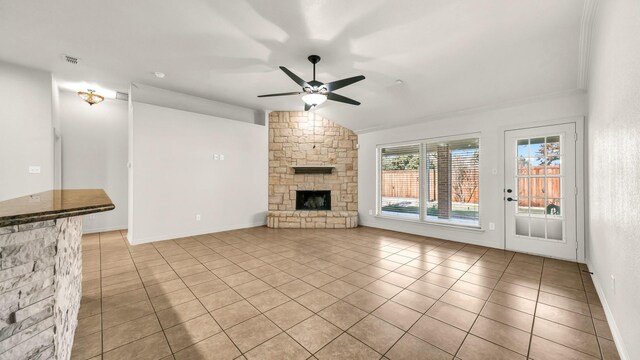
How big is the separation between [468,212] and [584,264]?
1613 millimetres

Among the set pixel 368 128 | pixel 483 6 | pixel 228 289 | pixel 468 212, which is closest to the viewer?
pixel 483 6

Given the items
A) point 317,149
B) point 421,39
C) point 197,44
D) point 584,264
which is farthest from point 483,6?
point 317,149

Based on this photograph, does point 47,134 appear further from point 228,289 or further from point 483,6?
point 483,6

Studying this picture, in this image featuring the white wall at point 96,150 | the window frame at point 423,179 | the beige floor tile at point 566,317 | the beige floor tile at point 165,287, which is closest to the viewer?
the beige floor tile at point 566,317

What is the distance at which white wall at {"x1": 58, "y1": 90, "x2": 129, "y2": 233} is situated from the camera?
5.05 m

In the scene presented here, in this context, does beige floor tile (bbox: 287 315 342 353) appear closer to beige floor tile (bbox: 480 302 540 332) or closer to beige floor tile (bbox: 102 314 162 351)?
beige floor tile (bbox: 102 314 162 351)

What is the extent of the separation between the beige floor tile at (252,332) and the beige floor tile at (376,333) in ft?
2.04

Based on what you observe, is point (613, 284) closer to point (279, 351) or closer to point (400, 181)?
point (279, 351)

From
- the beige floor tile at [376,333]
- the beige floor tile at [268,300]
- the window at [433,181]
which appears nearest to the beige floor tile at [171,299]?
the beige floor tile at [268,300]

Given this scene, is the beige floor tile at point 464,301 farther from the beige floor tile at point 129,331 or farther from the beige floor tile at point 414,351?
the beige floor tile at point 129,331

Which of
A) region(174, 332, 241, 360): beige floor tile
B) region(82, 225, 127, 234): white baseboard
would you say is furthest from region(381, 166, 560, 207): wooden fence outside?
region(82, 225, 127, 234): white baseboard

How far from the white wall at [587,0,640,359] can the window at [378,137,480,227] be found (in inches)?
84.3

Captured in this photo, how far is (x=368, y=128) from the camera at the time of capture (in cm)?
600

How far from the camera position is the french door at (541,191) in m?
3.52
